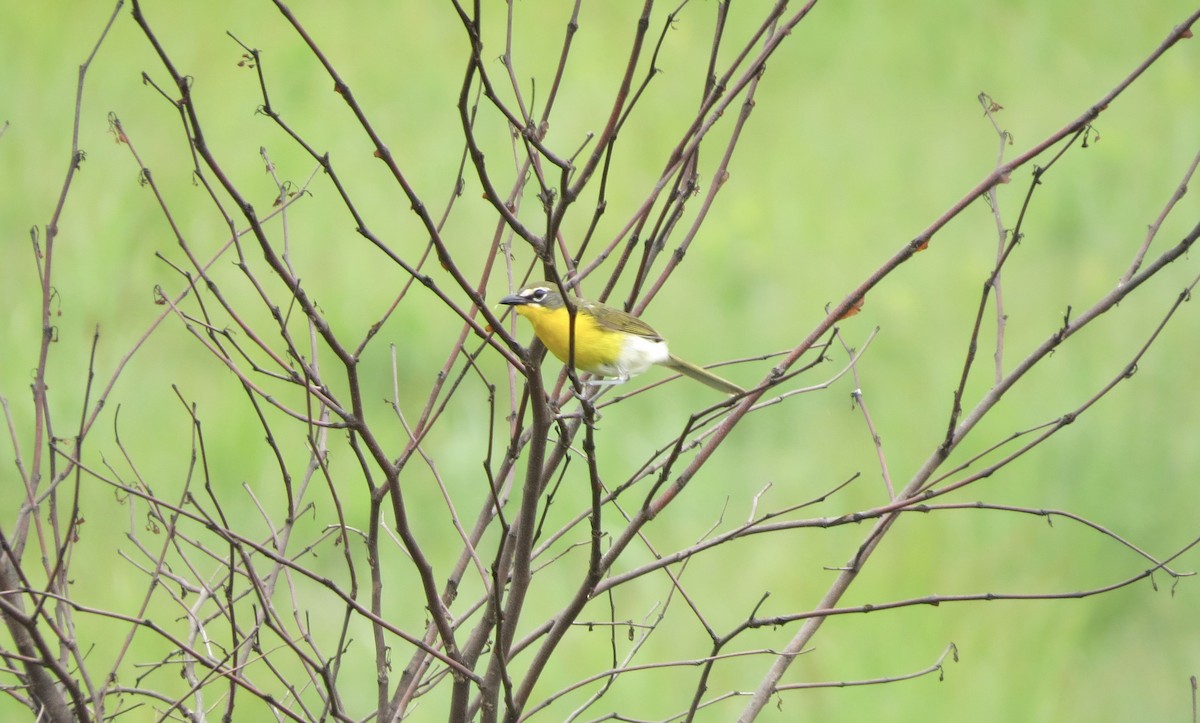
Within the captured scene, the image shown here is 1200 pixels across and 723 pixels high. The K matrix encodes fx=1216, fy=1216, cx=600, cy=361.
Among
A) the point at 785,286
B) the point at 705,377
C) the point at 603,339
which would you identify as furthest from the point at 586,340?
the point at 785,286

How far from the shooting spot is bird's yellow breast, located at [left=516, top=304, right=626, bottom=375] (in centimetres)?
246

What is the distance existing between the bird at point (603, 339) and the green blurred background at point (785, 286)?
1410mm

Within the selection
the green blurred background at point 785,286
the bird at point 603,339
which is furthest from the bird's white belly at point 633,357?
the green blurred background at point 785,286

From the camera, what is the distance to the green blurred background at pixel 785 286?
4.16m

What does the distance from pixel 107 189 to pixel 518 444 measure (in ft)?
13.7

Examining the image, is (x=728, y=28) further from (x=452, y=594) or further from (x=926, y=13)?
(x=452, y=594)

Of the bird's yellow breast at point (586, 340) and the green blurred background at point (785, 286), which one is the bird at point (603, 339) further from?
the green blurred background at point (785, 286)

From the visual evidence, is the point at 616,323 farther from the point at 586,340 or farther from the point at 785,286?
the point at 785,286

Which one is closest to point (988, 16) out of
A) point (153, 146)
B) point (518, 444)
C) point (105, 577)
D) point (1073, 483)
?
point (1073, 483)

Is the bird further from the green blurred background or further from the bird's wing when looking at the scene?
the green blurred background

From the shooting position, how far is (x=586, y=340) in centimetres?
271

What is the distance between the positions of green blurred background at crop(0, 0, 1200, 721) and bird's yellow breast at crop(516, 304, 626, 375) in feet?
4.73

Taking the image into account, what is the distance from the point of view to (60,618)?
2066mm

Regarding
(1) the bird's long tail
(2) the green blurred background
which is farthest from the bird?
(2) the green blurred background
